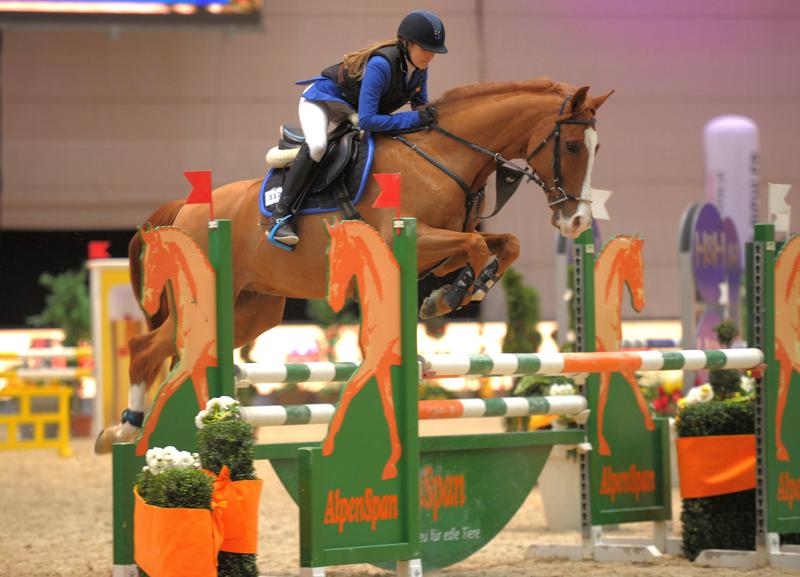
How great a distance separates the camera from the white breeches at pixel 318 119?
3762 millimetres

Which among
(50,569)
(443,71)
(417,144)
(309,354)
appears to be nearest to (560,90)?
(417,144)

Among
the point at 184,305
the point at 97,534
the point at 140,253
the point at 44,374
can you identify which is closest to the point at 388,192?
the point at 184,305

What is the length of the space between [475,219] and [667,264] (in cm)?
879

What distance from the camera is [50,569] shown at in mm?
3828

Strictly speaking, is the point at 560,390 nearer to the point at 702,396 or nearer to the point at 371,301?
the point at 702,396

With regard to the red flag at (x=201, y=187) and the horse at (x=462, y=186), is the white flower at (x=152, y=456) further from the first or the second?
the horse at (x=462, y=186)

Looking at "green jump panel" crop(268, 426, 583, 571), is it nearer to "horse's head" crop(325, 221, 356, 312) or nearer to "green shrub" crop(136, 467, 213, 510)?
"green shrub" crop(136, 467, 213, 510)

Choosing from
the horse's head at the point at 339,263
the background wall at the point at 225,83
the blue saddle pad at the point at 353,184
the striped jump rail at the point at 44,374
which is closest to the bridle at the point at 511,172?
the blue saddle pad at the point at 353,184

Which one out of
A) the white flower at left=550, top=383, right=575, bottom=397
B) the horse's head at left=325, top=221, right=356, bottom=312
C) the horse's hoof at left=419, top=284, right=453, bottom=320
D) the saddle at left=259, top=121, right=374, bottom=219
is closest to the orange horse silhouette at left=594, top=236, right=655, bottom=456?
the horse's hoof at left=419, top=284, right=453, bottom=320

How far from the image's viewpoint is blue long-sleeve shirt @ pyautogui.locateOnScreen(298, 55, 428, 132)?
12.2 ft

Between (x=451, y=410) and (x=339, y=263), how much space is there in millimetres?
718

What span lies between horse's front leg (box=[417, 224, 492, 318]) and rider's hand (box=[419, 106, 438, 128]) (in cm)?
40

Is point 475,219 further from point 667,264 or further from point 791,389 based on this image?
point 667,264

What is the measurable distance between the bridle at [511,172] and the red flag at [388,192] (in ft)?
2.32
